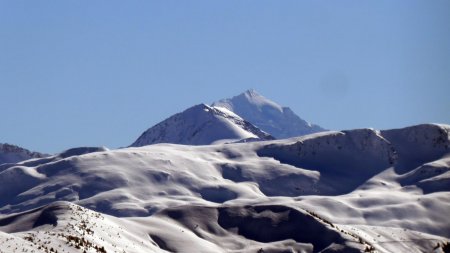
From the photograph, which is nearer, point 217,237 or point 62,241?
point 62,241

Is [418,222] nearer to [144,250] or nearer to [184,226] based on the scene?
[184,226]

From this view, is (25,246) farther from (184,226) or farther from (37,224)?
(184,226)

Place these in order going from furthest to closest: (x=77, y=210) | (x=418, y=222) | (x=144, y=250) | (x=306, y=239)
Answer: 1. (x=418, y=222)
2. (x=306, y=239)
3. (x=77, y=210)
4. (x=144, y=250)

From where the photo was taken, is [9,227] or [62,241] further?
[9,227]

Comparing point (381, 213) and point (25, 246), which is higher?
point (381, 213)

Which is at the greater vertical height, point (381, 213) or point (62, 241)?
point (381, 213)

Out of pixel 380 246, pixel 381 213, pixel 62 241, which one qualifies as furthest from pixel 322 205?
pixel 62 241

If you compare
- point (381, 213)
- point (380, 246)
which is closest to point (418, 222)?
point (381, 213)

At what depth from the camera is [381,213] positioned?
197500 millimetres

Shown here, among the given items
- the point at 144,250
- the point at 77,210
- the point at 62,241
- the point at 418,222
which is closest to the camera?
the point at 62,241

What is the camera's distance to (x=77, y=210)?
10825cm

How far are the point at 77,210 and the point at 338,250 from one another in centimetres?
2943

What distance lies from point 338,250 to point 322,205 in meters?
81.0

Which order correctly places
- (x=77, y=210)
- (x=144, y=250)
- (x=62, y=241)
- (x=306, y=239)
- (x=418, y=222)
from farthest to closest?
1. (x=418, y=222)
2. (x=306, y=239)
3. (x=77, y=210)
4. (x=144, y=250)
5. (x=62, y=241)
